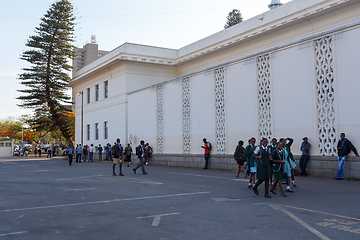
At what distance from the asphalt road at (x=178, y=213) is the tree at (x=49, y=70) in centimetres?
3963

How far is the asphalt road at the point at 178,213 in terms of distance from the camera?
6285mm

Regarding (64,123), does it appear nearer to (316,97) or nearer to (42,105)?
(42,105)

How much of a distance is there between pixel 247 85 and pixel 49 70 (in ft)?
121

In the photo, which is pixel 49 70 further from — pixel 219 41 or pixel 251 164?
pixel 251 164

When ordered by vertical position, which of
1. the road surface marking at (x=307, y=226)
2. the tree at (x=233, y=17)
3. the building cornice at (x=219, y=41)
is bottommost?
the road surface marking at (x=307, y=226)

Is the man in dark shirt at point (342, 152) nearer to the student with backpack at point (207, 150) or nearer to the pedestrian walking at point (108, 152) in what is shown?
the student with backpack at point (207, 150)

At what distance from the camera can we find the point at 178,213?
8.06 meters

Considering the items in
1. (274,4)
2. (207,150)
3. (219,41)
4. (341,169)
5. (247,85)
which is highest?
(274,4)

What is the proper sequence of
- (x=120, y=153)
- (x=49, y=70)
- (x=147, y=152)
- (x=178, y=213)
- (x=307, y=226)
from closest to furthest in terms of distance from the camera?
1. (x=307, y=226)
2. (x=178, y=213)
3. (x=120, y=153)
4. (x=147, y=152)
5. (x=49, y=70)

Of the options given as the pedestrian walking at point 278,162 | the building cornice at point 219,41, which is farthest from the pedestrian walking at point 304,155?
the building cornice at point 219,41

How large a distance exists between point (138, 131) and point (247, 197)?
72.1ft

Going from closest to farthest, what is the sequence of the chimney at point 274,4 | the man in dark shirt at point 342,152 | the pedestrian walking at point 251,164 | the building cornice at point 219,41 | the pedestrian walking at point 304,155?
the pedestrian walking at point 251,164 < the man in dark shirt at point 342,152 < the pedestrian walking at point 304,155 < the building cornice at point 219,41 < the chimney at point 274,4

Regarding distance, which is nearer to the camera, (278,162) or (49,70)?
(278,162)

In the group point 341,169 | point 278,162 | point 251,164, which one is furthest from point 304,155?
point 278,162
